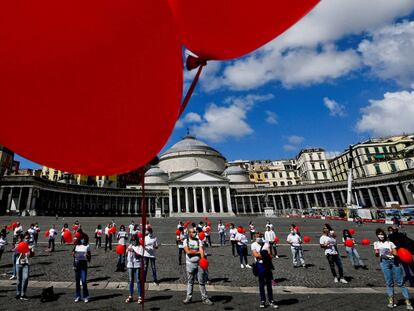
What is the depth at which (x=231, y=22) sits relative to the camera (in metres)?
1.38

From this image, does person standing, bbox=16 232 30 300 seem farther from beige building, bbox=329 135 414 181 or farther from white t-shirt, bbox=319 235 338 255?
beige building, bbox=329 135 414 181

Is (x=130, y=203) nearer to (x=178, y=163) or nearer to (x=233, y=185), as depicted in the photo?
(x=178, y=163)

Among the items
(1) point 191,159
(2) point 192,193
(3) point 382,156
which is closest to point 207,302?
(2) point 192,193

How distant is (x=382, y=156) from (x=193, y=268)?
7605cm

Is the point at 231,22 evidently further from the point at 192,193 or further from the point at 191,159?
the point at 191,159

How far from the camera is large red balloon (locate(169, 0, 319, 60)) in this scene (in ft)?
4.36

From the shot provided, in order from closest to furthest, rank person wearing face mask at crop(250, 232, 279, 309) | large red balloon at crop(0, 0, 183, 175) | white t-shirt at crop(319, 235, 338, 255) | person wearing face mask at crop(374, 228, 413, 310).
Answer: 1. large red balloon at crop(0, 0, 183, 175)
2. person wearing face mask at crop(374, 228, 413, 310)
3. person wearing face mask at crop(250, 232, 279, 309)
4. white t-shirt at crop(319, 235, 338, 255)

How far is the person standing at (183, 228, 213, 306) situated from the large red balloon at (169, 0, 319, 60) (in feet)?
20.4

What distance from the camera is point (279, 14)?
147cm

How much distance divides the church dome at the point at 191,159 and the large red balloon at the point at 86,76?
74052 millimetres

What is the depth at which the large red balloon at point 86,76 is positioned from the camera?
1.23m

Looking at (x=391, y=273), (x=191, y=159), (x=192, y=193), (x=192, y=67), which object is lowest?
(x=391, y=273)

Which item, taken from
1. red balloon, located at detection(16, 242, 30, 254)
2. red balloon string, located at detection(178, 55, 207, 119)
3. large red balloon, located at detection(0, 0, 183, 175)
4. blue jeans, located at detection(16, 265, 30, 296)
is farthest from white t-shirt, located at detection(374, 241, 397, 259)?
red balloon, located at detection(16, 242, 30, 254)

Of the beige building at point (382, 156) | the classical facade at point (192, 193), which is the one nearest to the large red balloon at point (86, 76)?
the classical facade at point (192, 193)
